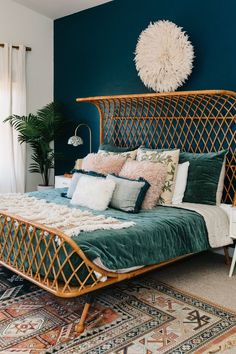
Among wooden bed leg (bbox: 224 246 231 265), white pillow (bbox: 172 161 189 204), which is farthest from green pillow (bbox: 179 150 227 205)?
wooden bed leg (bbox: 224 246 231 265)

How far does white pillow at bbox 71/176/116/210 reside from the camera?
3.42 metres

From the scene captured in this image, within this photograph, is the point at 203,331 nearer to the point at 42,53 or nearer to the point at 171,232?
the point at 171,232

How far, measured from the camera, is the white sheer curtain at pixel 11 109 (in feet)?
Answer: 17.8

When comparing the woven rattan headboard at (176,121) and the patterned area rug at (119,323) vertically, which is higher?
the woven rattan headboard at (176,121)

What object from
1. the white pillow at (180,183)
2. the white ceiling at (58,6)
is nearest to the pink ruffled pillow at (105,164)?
the white pillow at (180,183)

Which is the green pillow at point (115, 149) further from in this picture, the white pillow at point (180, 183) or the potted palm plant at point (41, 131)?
the potted palm plant at point (41, 131)

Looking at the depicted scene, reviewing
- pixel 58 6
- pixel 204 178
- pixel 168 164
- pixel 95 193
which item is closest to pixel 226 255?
pixel 204 178

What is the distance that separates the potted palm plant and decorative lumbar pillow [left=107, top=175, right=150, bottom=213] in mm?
2247

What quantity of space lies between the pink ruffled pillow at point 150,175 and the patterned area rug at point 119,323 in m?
0.75

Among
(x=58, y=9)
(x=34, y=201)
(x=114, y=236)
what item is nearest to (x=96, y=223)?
(x=114, y=236)

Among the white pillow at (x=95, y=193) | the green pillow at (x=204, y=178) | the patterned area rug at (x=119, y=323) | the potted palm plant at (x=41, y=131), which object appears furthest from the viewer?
the potted palm plant at (x=41, y=131)

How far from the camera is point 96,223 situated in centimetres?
286

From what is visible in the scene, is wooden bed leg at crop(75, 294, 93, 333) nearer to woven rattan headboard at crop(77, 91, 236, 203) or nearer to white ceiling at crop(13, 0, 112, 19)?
woven rattan headboard at crop(77, 91, 236, 203)

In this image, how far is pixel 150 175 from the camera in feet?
11.9
